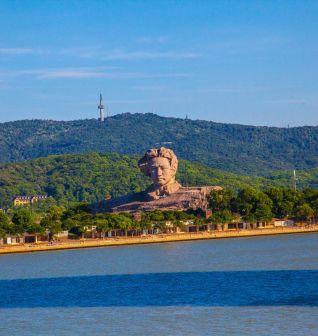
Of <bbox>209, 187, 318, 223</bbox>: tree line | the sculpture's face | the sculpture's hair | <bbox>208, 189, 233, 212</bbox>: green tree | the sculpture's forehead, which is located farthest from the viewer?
the sculpture's hair

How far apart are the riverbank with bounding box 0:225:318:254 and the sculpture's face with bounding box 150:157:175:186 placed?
9488mm

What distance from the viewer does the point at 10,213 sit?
142 m

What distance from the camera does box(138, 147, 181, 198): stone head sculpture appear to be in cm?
11006

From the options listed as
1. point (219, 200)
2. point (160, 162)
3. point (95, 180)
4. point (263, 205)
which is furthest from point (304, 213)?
point (95, 180)

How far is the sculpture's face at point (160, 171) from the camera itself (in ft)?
361

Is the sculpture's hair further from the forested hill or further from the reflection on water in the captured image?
the reflection on water

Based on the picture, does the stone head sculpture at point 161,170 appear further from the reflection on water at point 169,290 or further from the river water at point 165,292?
the reflection on water at point 169,290

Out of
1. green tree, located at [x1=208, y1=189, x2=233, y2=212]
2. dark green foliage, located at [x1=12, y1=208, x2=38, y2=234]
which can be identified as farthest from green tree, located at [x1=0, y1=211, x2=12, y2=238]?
green tree, located at [x1=208, y1=189, x2=233, y2=212]

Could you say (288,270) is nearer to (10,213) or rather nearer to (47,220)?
(47,220)

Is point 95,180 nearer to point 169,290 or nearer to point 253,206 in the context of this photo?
point 253,206

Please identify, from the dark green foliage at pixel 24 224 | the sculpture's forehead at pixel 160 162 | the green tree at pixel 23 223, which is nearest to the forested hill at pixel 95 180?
the sculpture's forehead at pixel 160 162

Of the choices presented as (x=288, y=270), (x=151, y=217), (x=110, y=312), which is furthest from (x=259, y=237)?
(x=110, y=312)

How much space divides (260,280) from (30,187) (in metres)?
137

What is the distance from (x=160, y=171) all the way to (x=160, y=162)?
99 centimetres
